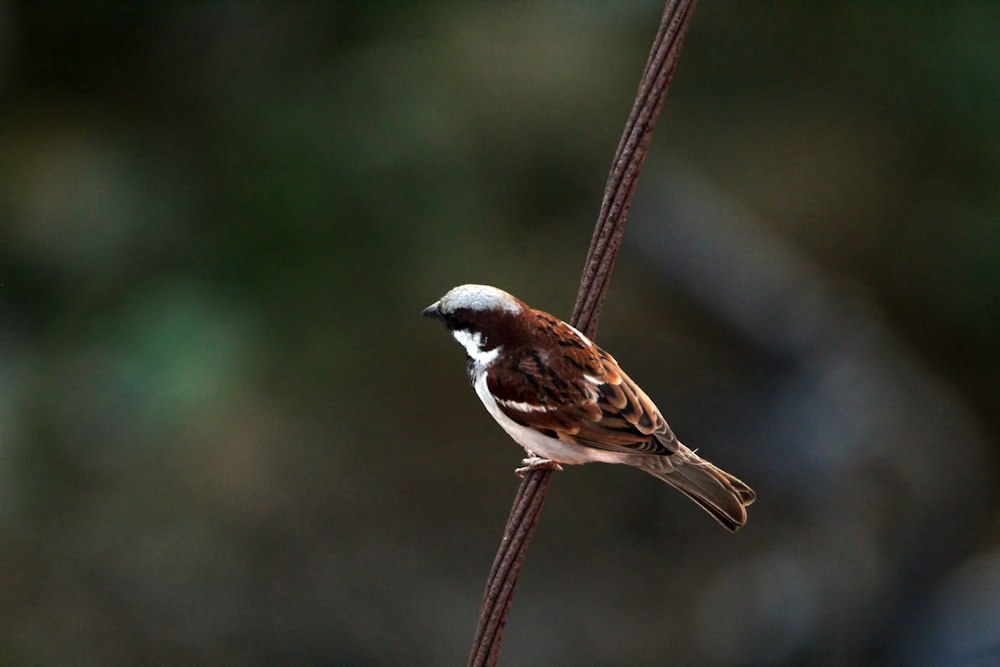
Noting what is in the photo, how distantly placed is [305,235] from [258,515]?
2234 mm

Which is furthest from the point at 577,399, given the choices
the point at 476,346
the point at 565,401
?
the point at 476,346

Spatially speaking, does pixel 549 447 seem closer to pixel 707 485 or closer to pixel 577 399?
pixel 577 399

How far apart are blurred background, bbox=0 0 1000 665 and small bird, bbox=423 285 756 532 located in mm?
2536

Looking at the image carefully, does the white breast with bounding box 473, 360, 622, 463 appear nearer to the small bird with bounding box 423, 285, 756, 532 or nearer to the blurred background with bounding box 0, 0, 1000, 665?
the small bird with bounding box 423, 285, 756, 532

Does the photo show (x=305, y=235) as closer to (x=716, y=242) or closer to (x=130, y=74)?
(x=130, y=74)

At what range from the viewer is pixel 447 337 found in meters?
7.43

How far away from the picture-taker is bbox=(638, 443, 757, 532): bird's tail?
2561mm

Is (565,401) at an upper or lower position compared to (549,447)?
upper

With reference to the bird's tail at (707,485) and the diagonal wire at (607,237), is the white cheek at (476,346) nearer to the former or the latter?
the bird's tail at (707,485)

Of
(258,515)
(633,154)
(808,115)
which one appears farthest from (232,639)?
(633,154)

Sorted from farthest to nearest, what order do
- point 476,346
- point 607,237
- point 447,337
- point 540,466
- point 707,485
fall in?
point 447,337
point 476,346
point 707,485
point 540,466
point 607,237

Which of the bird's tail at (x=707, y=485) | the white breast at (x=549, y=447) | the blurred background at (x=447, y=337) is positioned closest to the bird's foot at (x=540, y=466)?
the white breast at (x=549, y=447)

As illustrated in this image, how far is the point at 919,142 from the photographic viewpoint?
630cm

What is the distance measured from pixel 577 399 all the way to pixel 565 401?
0.10ft
